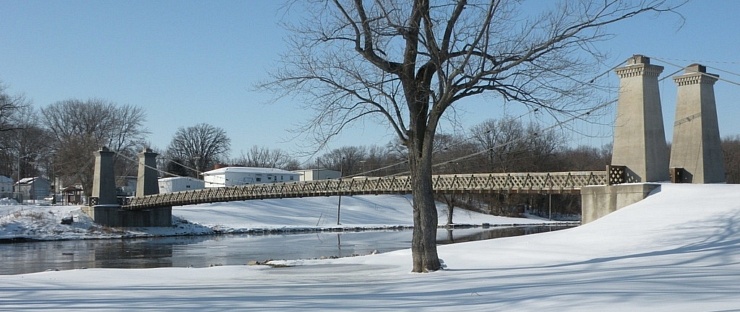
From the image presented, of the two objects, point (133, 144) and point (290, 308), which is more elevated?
point (133, 144)

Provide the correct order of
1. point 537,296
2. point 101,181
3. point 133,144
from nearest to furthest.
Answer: point 537,296 < point 101,181 < point 133,144

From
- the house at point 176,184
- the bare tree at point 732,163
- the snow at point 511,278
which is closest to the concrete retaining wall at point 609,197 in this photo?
the snow at point 511,278

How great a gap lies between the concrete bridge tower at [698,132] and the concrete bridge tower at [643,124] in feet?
7.25

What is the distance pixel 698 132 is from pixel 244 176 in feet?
248

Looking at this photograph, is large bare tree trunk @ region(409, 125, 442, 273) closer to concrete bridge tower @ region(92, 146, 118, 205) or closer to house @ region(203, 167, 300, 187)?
concrete bridge tower @ region(92, 146, 118, 205)

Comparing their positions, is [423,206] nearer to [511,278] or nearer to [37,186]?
[511,278]

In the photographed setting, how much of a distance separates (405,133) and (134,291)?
5659 millimetres

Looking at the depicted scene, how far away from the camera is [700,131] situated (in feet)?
77.4

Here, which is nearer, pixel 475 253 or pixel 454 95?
pixel 454 95

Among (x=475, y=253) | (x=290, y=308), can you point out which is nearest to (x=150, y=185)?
(x=475, y=253)

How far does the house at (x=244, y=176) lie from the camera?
9238cm

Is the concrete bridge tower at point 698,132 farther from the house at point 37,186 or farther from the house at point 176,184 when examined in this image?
the house at point 37,186

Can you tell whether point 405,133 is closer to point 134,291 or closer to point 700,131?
point 134,291

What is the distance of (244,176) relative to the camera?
94.5 m
